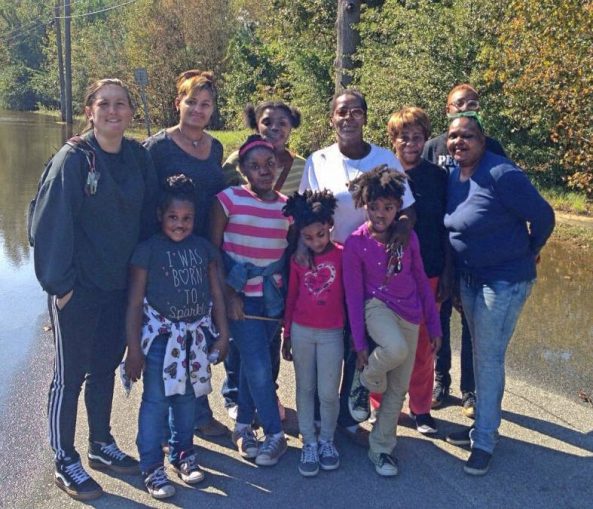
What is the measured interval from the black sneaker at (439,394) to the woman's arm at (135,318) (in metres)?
2.09

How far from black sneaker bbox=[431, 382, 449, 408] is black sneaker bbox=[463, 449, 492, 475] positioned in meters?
0.80

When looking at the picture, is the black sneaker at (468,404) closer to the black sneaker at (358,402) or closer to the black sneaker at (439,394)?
the black sneaker at (439,394)

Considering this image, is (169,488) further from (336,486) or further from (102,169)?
(102,169)

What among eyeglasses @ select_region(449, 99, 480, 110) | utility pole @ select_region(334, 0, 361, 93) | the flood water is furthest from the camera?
utility pole @ select_region(334, 0, 361, 93)

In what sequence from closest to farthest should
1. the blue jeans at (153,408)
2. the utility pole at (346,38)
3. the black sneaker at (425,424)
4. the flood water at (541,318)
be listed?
the blue jeans at (153,408) → the black sneaker at (425,424) → the flood water at (541,318) → the utility pole at (346,38)

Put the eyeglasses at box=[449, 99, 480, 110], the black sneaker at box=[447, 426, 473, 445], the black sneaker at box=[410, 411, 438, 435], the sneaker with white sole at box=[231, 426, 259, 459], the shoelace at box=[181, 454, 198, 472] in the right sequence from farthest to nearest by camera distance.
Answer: the eyeglasses at box=[449, 99, 480, 110], the black sneaker at box=[410, 411, 438, 435], the black sneaker at box=[447, 426, 473, 445], the sneaker with white sole at box=[231, 426, 259, 459], the shoelace at box=[181, 454, 198, 472]

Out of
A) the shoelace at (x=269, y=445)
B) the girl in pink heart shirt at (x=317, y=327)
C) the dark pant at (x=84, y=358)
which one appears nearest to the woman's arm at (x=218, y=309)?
the girl in pink heart shirt at (x=317, y=327)

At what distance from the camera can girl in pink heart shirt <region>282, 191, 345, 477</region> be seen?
3586 millimetres

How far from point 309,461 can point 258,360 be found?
0.61 m

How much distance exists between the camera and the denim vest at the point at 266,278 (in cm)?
363

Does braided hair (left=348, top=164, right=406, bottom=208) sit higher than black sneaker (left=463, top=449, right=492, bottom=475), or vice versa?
braided hair (left=348, top=164, right=406, bottom=208)

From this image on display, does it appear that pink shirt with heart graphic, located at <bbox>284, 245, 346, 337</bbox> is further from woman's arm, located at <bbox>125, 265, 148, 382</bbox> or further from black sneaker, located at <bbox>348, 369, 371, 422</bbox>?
woman's arm, located at <bbox>125, 265, 148, 382</bbox>

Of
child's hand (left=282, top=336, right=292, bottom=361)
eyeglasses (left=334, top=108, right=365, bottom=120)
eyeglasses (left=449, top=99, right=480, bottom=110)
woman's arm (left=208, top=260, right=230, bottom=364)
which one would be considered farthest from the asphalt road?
eyeglasses (left=449, top=99, right=480, bottom=110)

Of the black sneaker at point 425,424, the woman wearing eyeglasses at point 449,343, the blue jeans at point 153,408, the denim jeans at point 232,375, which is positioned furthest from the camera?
the woman wearing eyeglasses at point 449,343
